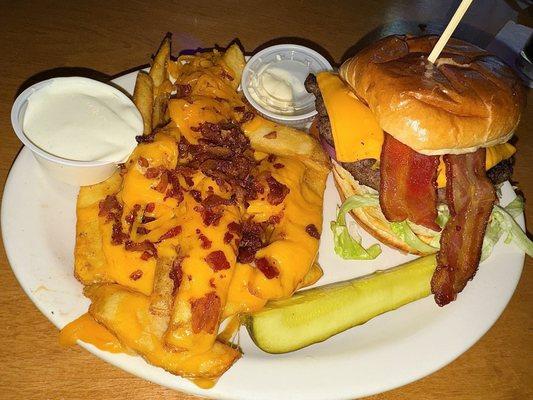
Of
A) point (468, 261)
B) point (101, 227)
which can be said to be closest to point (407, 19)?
point (468, 261)

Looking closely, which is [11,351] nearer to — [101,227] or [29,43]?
[101,227]

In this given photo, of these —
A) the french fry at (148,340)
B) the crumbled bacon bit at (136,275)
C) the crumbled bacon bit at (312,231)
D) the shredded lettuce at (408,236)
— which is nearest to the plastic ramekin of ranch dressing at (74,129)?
the crumbled bacon bit at (136,275)

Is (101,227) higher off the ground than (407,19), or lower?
lower

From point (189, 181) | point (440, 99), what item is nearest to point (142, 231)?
point (189, 181)

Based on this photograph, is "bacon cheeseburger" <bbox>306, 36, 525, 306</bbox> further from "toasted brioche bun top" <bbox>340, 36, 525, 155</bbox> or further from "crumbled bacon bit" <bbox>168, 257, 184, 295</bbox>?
"crumbled bacon bit" <bbox>168, 257, 184, 295</bbox>

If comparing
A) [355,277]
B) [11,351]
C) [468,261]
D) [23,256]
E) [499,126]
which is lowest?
[11,351]

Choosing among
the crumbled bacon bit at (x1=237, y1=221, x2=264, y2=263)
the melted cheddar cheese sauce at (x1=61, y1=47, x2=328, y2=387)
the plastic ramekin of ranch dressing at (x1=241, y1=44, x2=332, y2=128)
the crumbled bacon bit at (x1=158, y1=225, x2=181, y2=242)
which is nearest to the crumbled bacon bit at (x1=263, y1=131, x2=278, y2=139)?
the melted cheddar cheese sauce at (x1=61, y1=47, x2=328, y2=387)
